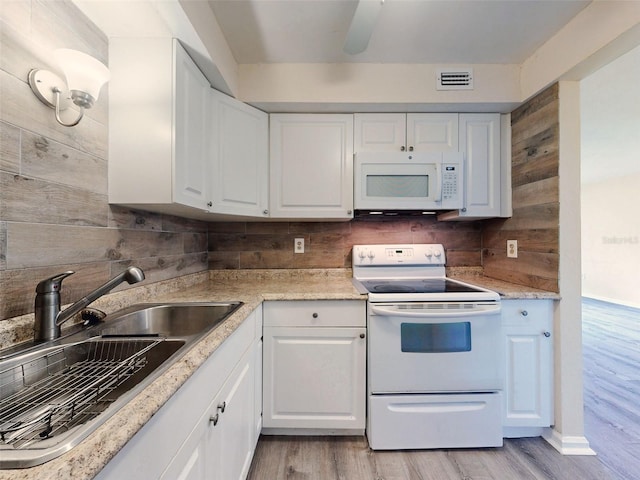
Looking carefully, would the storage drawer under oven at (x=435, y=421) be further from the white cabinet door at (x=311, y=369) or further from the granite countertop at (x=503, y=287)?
the granite countertop at (x=503, y=287)

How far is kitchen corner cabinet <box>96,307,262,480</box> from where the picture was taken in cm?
54

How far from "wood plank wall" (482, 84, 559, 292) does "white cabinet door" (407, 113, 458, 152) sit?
42 cm

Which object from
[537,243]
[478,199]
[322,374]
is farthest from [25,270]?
[537,243]

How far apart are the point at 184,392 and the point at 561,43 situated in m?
2.38

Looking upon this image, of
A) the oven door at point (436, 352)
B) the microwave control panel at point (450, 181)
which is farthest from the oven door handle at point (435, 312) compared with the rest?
the microwave control panel at point (450, 181)

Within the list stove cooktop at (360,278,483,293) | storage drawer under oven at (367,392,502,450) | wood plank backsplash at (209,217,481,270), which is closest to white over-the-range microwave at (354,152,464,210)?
wood plank backsplash at (209,217,481,270)

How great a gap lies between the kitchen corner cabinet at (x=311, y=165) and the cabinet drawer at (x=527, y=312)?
44.3 inches

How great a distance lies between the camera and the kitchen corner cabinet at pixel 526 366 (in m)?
1.56

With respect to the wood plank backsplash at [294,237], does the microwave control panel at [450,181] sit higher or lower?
higher

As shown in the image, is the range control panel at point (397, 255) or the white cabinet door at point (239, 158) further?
the range control panel at point (397, 255)

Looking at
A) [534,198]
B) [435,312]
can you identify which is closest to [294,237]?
[435,312]

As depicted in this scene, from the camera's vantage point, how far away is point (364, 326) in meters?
1.55

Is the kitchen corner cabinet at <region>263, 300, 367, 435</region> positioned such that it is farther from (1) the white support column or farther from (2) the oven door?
(1) the white support column

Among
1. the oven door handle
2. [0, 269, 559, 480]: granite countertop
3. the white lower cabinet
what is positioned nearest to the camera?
[0, 269, 559, 480]: granite countertop
